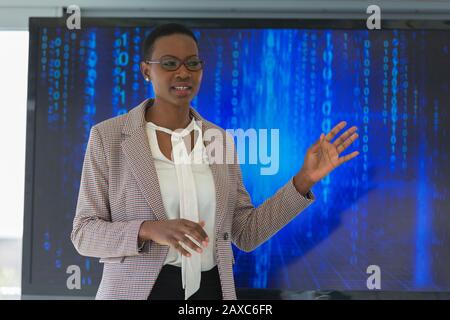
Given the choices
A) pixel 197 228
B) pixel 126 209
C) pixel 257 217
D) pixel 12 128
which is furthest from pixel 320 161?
pixel 12 128

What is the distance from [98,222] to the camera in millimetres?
1131

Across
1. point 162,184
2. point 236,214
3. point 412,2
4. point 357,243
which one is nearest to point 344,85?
point 412,2

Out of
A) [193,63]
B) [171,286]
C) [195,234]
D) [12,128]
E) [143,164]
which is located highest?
[193,63]

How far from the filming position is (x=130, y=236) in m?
1.11

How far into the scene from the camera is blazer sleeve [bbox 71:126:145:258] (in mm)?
1119

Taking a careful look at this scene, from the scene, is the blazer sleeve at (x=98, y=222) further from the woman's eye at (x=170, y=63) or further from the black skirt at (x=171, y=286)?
the woman's eye at (x=170, y=63)

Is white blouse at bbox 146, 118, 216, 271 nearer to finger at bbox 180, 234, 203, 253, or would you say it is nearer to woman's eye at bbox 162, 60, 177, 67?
finger at bbox 180, 234, 203, 253

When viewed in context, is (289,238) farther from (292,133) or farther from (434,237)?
(434,237)

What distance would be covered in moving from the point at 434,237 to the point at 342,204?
0.28 metres

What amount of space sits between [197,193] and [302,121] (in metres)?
0.55

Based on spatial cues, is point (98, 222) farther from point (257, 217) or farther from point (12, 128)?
point (12, 128)

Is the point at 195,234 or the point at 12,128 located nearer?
the point at 195,234

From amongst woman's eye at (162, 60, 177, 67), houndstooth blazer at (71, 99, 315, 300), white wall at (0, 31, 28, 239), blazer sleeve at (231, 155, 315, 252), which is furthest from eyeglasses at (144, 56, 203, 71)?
white wall at (0, 31, 28, 239)

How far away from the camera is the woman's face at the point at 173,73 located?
1.28m
